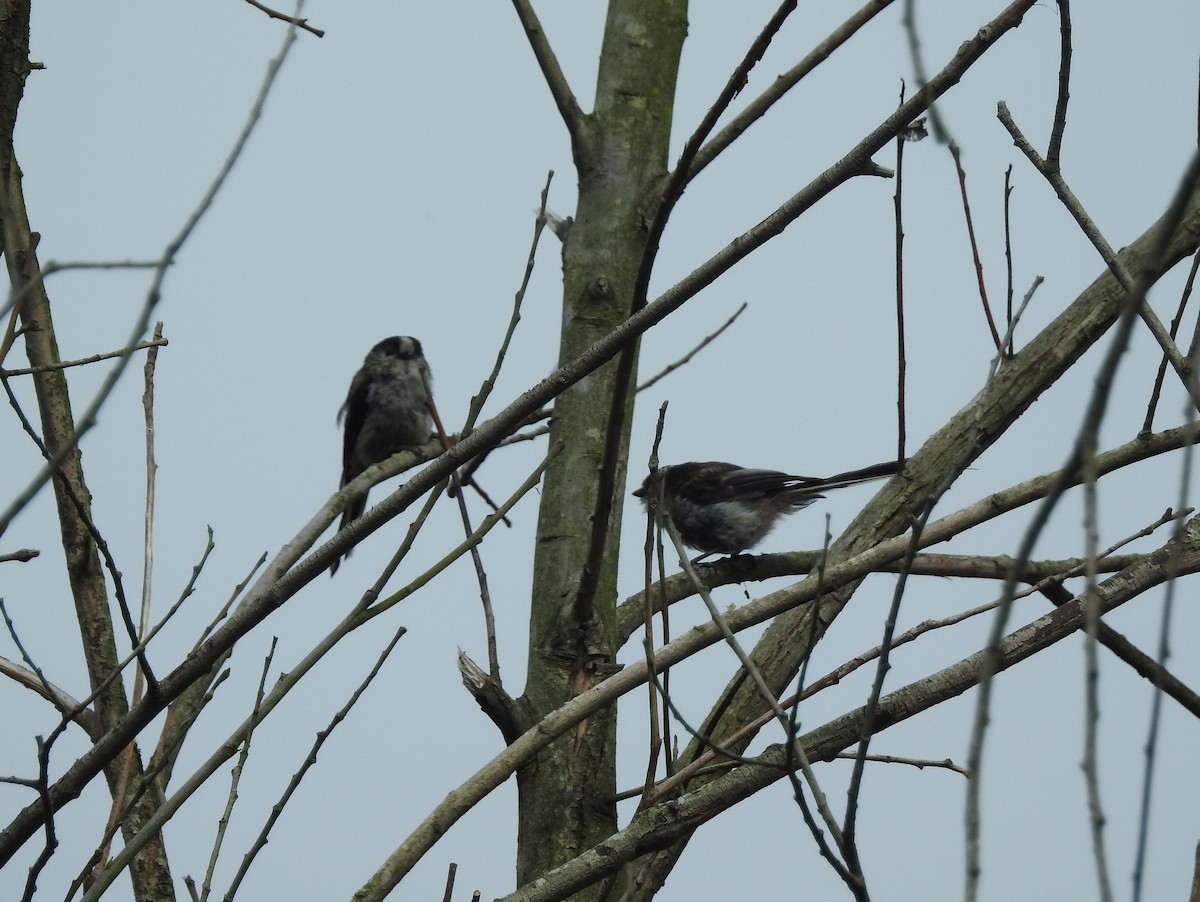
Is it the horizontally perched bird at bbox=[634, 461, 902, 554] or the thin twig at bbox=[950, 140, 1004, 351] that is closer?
the thin twig at bbox=[950, 140, 1004, 351]

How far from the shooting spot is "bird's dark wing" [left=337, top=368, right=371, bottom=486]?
7.96 meters

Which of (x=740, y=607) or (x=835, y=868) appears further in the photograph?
(x=740, y=607)

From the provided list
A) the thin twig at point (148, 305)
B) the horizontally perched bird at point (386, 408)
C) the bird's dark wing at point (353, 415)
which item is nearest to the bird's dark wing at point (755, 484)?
the horizontally perched bird at point (386, 408)

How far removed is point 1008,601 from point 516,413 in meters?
1.14

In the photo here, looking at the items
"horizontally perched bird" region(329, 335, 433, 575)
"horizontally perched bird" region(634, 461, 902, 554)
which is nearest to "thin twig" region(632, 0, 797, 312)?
"horizontally perched bird" region(634, 461, 902, 554)

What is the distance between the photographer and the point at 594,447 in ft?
11.1

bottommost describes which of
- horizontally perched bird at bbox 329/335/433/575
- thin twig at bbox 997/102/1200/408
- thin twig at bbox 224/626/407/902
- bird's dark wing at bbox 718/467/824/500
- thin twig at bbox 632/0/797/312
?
thin twig at bbox 224/626/407/902

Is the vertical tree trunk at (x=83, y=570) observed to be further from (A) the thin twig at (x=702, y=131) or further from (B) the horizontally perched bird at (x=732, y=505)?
(B) the horizontally perched bird at (x=732, y=505)

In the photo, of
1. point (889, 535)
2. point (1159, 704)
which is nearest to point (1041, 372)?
point (889, 535)

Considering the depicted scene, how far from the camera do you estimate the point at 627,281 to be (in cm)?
349

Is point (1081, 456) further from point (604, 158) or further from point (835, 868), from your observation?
point (604, 158)

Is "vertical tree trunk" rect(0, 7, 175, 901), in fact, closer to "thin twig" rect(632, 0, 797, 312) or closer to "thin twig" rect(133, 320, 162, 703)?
"thin twig" rect(133, 320, 162, 703)

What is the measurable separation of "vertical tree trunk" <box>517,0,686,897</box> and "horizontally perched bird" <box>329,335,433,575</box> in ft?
14.1

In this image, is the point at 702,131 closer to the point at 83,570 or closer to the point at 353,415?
the point at 83,570
